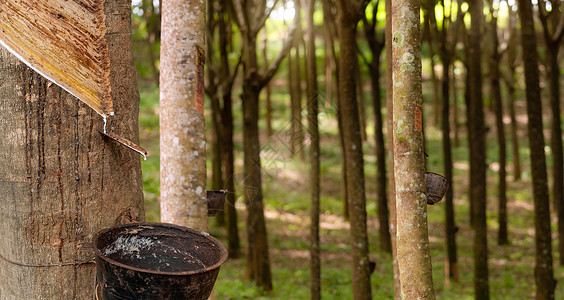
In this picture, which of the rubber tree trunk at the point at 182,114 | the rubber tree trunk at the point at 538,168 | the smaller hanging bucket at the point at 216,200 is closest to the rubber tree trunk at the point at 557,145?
the rubber tree trunk at the point at 538,168

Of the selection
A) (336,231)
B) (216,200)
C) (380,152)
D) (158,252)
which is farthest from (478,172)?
(158,252)

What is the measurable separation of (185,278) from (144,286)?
142 millimetres

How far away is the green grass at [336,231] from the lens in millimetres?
7121

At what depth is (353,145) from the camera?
489 centimetres

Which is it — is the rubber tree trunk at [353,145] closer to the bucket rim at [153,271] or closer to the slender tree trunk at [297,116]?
the slender tree trunk at [297,116]

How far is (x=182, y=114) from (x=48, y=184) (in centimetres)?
84

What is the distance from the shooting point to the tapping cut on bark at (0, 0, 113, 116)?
1.94 metres

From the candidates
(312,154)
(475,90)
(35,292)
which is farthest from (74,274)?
(475,90)

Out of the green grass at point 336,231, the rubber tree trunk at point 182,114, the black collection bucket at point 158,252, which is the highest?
the rubber tree trunk at point 182,114

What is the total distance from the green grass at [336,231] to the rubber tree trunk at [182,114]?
11.4 ft

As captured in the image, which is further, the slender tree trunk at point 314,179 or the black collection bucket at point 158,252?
the slender tree trunk at point 314,179

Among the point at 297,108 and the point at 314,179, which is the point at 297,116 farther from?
the point at 314,179

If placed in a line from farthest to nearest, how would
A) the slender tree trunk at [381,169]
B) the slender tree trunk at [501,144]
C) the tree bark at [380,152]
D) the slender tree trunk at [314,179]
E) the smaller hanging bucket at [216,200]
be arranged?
the slender tree trunk at [501,144], the slender tree trunk at [381,169], the tree bark at [380,152], the slender tree trunk at [314,179], the smaller hanging bucket at [216,200]

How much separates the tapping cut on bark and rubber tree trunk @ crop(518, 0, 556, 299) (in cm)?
464
